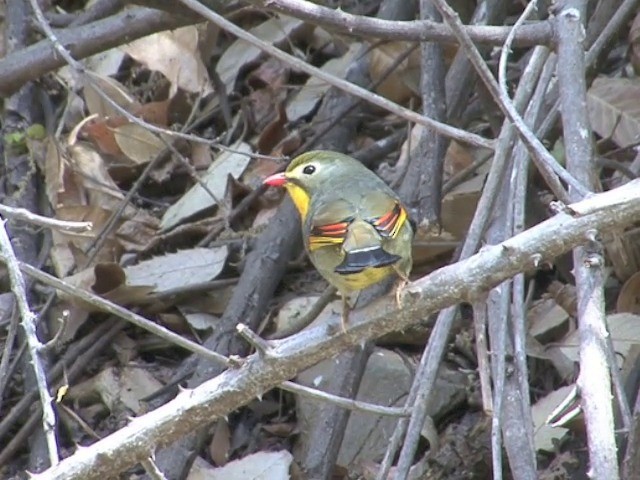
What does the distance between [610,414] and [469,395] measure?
6.02 feet

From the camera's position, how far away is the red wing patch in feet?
10.5

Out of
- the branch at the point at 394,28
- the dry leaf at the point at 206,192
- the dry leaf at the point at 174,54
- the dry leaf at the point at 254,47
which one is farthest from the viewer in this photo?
the dry leaf at the point at 254,47

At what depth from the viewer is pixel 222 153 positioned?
5.34 meters

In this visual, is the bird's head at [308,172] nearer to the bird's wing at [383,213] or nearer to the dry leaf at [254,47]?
the bird's wing at [383,213]

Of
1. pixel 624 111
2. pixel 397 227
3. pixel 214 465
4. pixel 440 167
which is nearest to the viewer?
pixel 397 227

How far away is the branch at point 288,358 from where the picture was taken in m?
2.67

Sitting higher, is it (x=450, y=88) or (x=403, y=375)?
(x=450, y=88)

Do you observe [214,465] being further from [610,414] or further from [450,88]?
[610,414]

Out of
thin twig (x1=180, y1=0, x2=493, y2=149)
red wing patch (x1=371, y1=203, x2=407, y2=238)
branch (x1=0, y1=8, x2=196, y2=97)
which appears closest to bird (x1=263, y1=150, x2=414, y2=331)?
red wing patch (x1=371, y1=203, x2=407, y2=238)

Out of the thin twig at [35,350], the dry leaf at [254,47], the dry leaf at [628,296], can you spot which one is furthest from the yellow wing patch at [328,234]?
the dry leaf at [254,47]

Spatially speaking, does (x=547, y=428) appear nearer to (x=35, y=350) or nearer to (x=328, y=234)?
(x=328, y=234)

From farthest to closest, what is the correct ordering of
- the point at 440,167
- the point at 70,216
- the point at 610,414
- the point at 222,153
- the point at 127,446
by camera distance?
the point at 222,153
the point at 70,216
the point at 440,167
the point at 127,446
the point at 610,414

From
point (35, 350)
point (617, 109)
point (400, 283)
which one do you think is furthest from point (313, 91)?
point (35, 350)

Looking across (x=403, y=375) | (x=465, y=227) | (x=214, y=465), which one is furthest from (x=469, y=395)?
(x=214, y=465)
